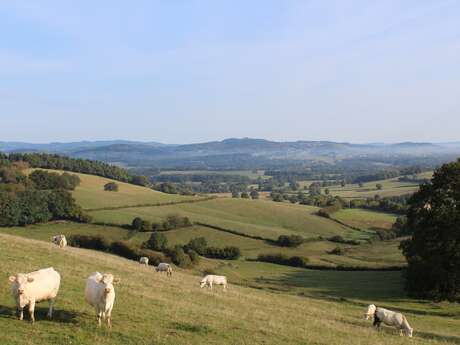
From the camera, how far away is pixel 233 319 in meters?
22.2

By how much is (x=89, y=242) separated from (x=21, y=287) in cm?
6200

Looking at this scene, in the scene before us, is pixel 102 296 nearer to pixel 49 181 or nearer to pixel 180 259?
pixel 180 259

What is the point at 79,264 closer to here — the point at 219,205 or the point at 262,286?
the point at 262,286

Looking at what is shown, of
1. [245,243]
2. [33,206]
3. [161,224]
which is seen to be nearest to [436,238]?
[245,243]

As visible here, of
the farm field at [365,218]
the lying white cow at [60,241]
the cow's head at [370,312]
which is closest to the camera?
the cow's head at [370,312]

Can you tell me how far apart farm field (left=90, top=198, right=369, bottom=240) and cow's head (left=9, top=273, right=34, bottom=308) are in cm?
7728

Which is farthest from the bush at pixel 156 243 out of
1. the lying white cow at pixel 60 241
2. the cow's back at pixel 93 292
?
the cow's back at pixel 93 292

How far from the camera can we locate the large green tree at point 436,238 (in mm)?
41938

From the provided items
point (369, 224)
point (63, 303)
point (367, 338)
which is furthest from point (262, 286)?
point (369, 224)

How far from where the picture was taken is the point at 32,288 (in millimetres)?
17016

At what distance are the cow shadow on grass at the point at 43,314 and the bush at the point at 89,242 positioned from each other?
57793 mm

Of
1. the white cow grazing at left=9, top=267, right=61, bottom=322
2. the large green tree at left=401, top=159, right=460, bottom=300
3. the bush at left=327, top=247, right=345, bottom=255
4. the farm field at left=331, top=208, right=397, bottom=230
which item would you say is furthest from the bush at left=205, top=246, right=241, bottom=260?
the white cow grazing at left=9, top=267, right=61, bottom=322

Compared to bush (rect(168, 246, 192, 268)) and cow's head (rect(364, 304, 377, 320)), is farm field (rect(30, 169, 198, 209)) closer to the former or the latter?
bush (rect(168, 246, 192, 268))

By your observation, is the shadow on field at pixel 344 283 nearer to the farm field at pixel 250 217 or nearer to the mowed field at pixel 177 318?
the mowed field at pixel 177 318
